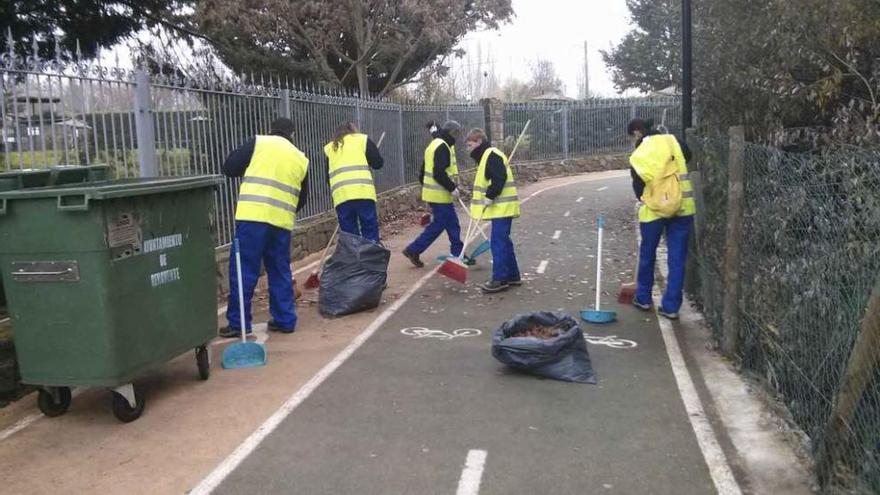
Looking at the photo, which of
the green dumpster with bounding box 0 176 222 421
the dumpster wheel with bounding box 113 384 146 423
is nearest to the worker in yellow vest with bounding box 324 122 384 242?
the green dumpster with bounding box 0 176 222 421

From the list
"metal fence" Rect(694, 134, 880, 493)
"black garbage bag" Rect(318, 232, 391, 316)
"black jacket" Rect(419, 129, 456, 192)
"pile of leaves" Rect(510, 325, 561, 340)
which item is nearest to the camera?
"metal fence" Rect(694, 134, 880, 493)

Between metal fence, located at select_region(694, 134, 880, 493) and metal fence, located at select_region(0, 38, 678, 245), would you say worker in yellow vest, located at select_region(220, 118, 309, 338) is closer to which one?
metal fence, located at select_region(0, 38, 678, 245)

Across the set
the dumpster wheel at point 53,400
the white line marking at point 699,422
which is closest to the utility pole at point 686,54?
the white line marking at point 699,422

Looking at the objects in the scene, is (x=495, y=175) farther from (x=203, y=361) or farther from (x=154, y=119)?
(x=203, y=361)

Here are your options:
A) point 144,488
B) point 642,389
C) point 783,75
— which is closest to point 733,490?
point 642,389

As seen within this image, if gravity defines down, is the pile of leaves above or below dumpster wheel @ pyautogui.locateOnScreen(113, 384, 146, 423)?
above

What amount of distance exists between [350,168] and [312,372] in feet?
11.2

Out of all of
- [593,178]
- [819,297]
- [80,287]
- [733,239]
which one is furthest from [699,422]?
[593,178]

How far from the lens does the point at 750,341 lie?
5.75 m

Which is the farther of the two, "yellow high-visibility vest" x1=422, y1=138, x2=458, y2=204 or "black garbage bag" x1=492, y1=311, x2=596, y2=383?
"yellow high-visibility vest" x1=422, y1=138, x2=458, y2=204

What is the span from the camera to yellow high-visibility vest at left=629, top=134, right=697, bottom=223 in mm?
7195

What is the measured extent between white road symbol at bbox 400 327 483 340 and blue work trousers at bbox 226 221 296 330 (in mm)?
1078

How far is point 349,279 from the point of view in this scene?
25.7 feet

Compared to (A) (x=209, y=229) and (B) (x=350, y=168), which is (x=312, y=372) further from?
(B) (x=350, y=168)
